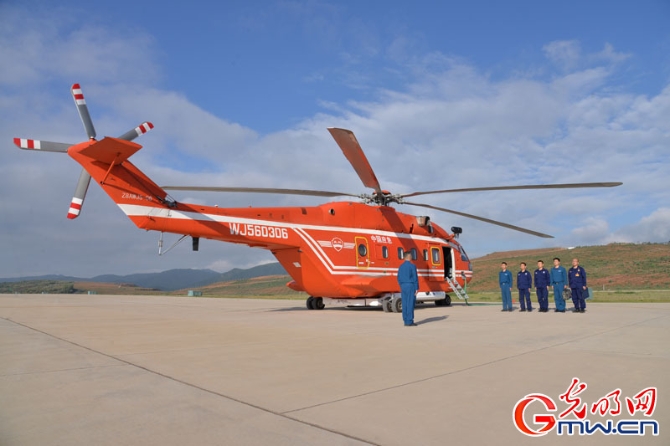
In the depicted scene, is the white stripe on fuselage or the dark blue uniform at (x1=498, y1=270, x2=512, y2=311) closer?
the white stripe on fuselage

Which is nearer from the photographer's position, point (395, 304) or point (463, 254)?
point (395, 304)

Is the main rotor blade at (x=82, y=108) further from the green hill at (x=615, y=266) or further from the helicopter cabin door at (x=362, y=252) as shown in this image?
the green hill at (x=615, y=266)

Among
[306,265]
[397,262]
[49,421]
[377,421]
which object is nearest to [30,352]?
[49,421]

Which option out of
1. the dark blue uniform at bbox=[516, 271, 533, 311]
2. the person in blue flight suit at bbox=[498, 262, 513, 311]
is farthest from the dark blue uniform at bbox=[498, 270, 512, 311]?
the dark blue uniform at bbox=[516, 271, 533, 311]

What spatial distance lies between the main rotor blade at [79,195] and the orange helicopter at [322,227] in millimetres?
26

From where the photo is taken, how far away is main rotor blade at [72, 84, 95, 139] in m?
11.6

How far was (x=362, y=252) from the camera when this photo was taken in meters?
16.3

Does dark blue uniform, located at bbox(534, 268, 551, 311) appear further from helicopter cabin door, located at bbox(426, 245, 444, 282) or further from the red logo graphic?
the red logo graphic

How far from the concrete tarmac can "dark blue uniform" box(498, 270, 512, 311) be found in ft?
22.4

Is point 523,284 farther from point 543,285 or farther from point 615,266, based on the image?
point 615,266

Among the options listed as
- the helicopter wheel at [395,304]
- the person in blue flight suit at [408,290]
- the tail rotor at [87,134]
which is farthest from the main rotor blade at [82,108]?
the helicopter wheel at [395,304]

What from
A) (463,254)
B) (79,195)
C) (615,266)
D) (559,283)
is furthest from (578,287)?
(615,266)

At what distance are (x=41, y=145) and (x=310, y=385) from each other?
982cm

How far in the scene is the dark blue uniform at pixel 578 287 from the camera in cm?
1414
